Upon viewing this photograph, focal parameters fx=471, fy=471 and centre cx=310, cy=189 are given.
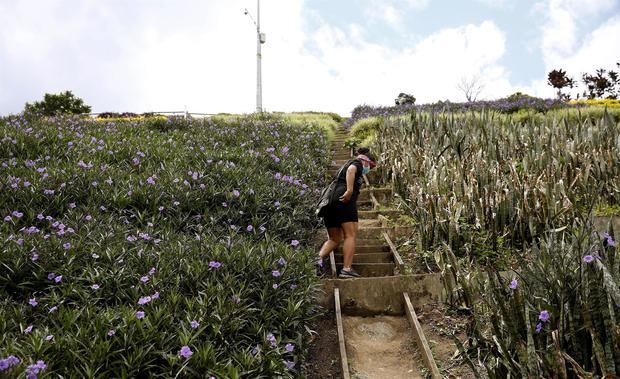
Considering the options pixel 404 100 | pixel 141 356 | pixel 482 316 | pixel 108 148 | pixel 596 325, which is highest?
pixel 404 100

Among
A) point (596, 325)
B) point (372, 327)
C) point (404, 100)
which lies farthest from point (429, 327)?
point (404, 100)

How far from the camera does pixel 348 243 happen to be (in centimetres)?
571

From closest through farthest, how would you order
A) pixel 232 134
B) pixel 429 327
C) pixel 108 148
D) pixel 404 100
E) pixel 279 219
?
pixel 429 327 < pixel 279 219 < pixel 108 148 < pixel 232 134 < pixel 404 100

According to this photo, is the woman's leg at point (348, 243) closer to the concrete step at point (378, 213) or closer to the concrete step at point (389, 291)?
the concrete step at point (389, 291)

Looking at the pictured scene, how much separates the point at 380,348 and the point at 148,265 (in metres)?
2.32

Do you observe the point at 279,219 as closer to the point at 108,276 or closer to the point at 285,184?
the point at 285,184

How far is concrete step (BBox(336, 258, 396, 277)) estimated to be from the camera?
19.6ft

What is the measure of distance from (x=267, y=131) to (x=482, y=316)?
890 centimetres

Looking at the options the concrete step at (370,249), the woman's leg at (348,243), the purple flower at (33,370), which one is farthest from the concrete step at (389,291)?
the purple flower at (33,370)

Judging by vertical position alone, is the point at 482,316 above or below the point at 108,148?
below

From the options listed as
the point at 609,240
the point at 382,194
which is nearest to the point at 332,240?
the point at 382,194

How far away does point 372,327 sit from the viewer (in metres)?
4.94

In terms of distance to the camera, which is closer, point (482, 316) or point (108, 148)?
point (482, 316)

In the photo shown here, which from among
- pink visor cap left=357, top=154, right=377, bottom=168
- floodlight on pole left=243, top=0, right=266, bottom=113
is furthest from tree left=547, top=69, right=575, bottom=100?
pink visor cap left=357, top=154, right=377, bottom=168
